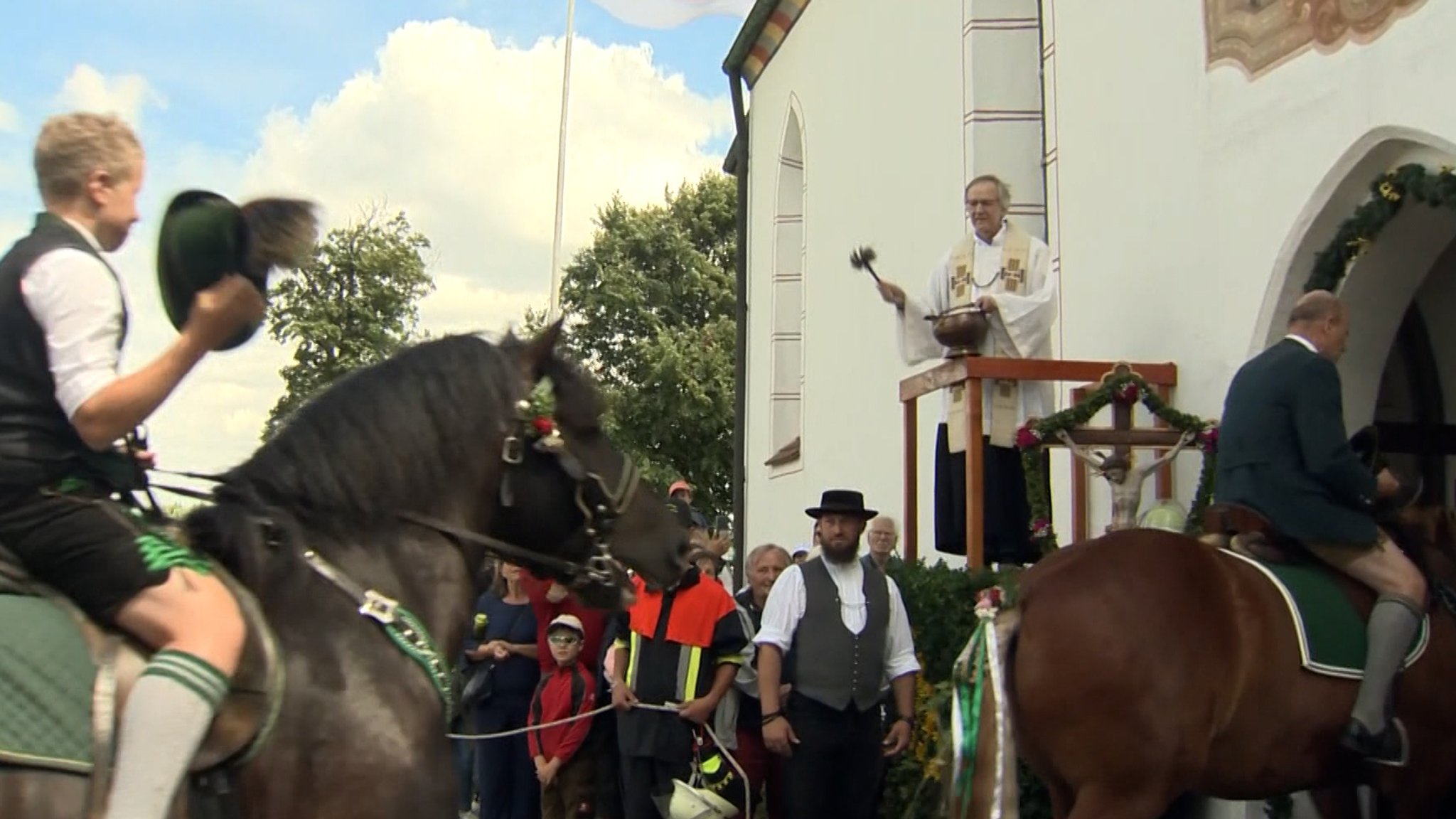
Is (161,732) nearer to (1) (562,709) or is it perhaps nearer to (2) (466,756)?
(1) (562,709)

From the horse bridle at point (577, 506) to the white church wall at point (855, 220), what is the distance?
8.75 meters

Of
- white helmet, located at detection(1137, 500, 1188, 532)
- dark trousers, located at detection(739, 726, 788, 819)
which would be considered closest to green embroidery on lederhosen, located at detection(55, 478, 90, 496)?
dark trousers, located at detection(739, 726, 788, 819)

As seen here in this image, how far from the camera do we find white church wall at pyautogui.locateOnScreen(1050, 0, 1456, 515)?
765cm

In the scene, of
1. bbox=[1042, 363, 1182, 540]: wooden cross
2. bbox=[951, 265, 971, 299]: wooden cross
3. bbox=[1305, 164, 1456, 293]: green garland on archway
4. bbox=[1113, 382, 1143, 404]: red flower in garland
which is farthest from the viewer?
bbox=[951, 265, 971, 299]: wooden cross

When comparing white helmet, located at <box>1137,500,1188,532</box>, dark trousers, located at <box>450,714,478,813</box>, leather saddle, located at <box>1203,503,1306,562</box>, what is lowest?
dark trousers, located at <box>450,714,478,813</box>

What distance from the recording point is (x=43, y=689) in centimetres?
313

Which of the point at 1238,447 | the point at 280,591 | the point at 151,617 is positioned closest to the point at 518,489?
the point at 280,591

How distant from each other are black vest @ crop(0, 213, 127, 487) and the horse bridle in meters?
0.95

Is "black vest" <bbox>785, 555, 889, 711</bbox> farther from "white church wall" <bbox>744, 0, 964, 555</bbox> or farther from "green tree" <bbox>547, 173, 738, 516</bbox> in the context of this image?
"green tree" <bbox>547, 173, 738, 516</bbox>

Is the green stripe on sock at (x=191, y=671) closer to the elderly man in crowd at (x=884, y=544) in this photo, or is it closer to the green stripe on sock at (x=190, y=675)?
the green stripe on sock at (x=190, y=675)

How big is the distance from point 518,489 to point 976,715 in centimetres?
259

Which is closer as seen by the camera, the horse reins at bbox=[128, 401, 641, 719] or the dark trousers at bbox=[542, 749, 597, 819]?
the horse reins at bbox=[128, 401, 641, 719]

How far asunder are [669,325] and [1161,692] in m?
37.4

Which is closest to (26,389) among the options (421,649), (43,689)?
(43,689)
